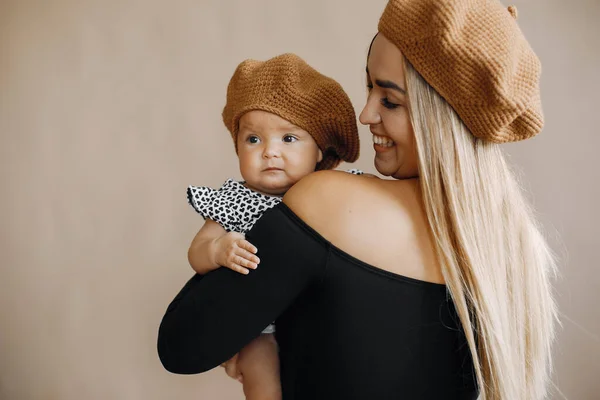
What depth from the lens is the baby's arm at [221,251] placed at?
36.2 inches

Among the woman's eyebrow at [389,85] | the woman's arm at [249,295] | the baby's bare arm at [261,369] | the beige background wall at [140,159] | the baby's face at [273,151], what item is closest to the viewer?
the woman's arm at [249,295]

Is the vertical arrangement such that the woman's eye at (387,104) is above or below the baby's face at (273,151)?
above

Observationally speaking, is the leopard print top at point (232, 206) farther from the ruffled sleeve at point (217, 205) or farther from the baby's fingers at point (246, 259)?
the baby's fingers at point (246, 259)

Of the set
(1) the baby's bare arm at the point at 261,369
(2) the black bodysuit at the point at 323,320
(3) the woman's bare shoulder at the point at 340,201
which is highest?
(3) the woman's bare shoulder at the point at 340,201

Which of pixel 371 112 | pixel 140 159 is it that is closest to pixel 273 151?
pixel 371 112

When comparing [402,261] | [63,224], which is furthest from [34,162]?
[402,261]

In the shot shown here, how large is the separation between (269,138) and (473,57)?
503 millimetres

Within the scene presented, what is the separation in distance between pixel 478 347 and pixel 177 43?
1.86m

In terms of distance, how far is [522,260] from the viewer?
3.52 ft

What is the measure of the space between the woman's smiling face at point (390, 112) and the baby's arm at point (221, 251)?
0.34 meters

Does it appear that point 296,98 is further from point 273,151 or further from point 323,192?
point 323,192

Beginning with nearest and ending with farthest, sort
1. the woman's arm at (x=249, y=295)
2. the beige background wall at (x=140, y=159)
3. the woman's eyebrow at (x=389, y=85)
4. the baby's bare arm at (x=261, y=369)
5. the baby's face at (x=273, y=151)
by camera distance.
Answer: the woman's arm at (x=249, y=295) → the woman's eyebrow at (x=389, y=85) → the baby's bare arm at (x=261, y=369) → the baby's face at (x=273, y=151) → the beige background wall at (x=140, y=159)

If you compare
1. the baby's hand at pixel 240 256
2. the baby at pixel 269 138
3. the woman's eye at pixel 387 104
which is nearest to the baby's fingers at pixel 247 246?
the baby's hand at pixel 240 256

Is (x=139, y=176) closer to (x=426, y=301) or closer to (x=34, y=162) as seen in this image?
(x=34, y=162)
